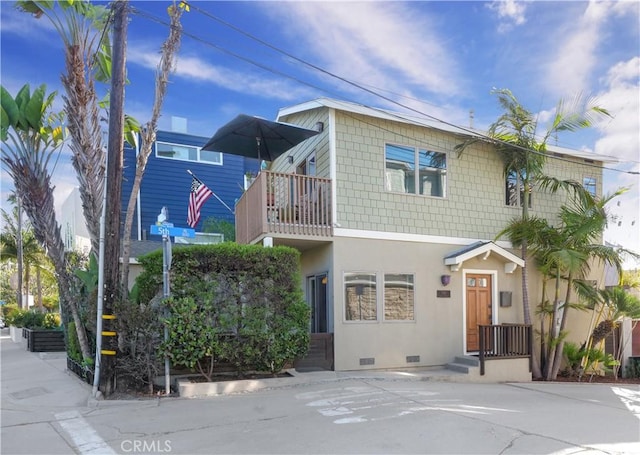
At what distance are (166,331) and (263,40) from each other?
5.85m

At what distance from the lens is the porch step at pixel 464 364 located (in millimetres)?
9922

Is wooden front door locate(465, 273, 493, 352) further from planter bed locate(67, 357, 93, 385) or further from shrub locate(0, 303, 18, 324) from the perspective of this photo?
shrub locate(0, 303, 18, 324)

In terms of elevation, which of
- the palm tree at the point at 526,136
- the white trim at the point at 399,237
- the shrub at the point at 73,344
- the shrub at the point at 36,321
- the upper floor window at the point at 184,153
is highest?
the upper floor window at the point at 184,153

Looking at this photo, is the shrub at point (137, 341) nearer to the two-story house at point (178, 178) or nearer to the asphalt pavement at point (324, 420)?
the asphalt pavement at point (324, 420)

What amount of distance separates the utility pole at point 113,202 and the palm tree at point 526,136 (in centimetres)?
787

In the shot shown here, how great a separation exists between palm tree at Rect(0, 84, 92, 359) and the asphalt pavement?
80.8 inches

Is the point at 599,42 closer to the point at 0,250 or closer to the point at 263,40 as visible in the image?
the point at 263,40

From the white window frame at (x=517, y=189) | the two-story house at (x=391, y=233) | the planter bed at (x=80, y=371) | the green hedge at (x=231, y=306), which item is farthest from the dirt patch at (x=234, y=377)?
the white window frame at (x=517, y=189)

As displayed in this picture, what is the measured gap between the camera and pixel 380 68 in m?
10.6

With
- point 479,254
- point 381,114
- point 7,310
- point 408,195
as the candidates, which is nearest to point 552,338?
point 479,254

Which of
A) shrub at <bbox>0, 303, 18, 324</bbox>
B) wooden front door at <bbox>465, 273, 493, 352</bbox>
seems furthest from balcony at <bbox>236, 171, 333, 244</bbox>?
shrub at <bbox>0, 303, 18, 324</bbox>

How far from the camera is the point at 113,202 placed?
7.03 m
